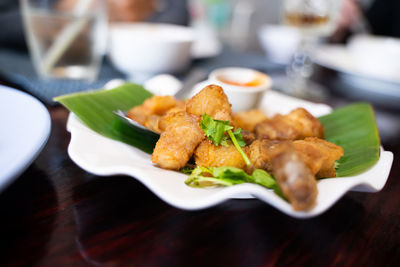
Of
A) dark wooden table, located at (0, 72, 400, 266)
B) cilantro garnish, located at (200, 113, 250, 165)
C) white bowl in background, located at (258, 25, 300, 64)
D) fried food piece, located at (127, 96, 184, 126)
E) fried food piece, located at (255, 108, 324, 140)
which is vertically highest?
cilantro garnish, located at (200, 113, 250, 165)

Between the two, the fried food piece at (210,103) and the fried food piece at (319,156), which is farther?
the fried food piece at (210,103)

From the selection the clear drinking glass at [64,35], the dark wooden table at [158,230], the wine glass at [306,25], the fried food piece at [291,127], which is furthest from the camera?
the wine glass at [306,25]

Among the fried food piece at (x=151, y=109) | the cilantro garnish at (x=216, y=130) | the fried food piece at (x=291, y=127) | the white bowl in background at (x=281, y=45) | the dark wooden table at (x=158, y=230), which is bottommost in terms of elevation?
the white bowl in background at (x=281, y=45)

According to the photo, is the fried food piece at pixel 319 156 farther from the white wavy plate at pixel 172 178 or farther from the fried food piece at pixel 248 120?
the fried food piece at pixel 248 120

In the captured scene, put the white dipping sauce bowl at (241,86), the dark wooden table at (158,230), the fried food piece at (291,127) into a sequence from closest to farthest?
1. the dark wooden table at (158,230)
2. the fried food piece at (291,127)
3. the white dipping sauce bowl at (241,86)

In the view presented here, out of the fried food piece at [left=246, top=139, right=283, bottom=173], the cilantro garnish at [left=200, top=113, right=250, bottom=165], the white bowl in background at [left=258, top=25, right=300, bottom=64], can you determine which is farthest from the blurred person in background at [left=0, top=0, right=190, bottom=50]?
the fried food piece at [left=246, top=139, right=283, bottom=173]

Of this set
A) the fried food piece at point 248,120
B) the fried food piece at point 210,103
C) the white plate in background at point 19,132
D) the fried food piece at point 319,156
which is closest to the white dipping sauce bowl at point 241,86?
the fried food piece at point 248,120

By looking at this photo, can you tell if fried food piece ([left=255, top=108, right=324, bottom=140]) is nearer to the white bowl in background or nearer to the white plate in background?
the white plate in background
